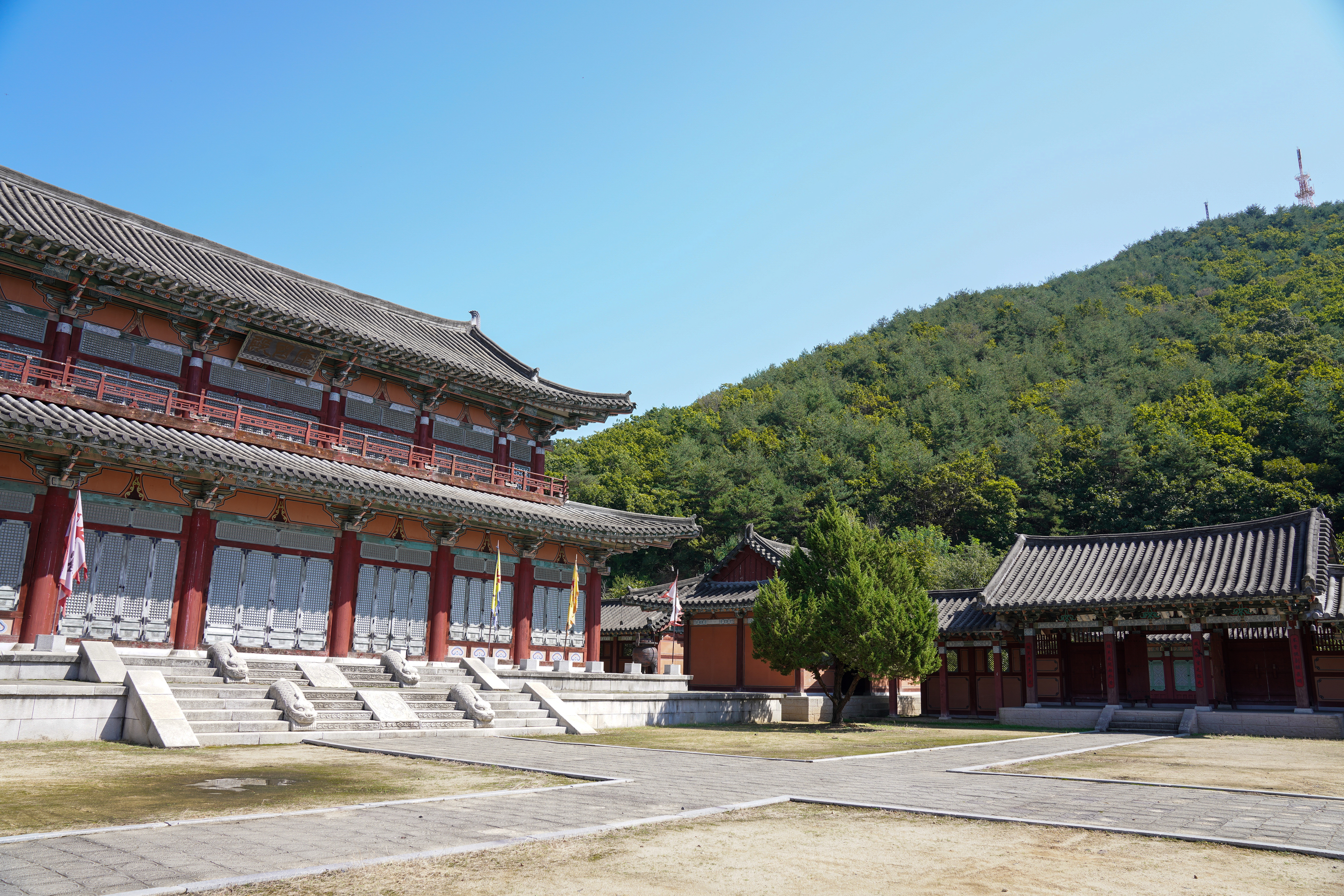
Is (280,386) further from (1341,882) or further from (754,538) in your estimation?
(1341,882)

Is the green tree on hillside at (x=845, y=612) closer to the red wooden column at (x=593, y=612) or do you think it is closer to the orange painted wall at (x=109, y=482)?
the red wooden column at (x=593, y=612)

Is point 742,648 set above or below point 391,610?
below

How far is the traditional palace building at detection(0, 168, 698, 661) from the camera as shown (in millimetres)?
17422

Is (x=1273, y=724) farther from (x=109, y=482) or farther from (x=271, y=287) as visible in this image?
(x=271, y=287)

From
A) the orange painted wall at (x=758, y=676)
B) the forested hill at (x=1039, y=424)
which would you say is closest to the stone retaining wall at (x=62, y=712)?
the orange painted wall at (x=758, y=676)

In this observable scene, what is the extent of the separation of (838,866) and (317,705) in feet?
42.9

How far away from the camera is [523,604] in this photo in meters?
24.3

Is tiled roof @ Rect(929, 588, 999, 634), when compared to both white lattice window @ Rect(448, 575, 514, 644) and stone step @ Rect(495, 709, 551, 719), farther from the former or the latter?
stone step @ Rect(495, 709, 551, 719)

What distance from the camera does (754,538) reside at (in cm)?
3303

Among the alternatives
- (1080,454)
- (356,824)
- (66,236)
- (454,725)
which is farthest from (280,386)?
(1080,454)

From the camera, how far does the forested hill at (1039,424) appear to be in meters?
54.0

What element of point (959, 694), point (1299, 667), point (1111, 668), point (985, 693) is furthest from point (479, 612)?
point (1299, 667)

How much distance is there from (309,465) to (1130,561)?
2386 cm

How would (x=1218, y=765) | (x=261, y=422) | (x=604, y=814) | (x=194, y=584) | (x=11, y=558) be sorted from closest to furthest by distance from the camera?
(x=604, y=814)
(x=1218, y=765)
(x=11, y=558)
(x=194, y=584)
(x=261, y=422)
